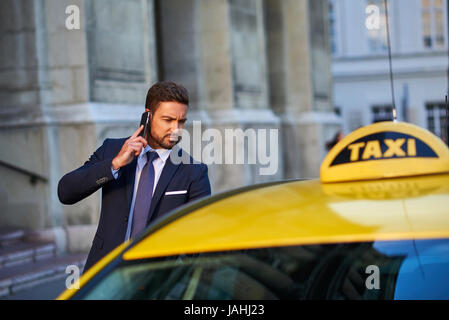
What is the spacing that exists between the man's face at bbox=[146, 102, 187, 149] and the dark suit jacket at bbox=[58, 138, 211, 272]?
0.37 ft

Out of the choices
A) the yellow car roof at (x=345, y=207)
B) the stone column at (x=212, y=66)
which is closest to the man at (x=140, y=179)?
the yellow car roof at (x=345, y=207)

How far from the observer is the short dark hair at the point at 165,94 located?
3537 mm

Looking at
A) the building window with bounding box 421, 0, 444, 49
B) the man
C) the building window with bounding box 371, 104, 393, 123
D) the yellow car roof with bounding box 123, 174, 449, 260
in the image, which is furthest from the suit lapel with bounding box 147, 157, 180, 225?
the building window with bounding box 421, 0, 444, 49

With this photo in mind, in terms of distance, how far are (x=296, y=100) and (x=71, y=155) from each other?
9.64 m

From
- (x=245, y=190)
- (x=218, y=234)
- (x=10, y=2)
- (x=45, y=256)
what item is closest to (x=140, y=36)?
(x=10, y=2)

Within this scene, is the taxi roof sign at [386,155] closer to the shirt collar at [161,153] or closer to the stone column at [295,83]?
the shirt collar at [161,153]

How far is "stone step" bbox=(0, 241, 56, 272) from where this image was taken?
800 cm

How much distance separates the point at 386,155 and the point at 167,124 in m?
1.28

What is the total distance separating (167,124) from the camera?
3.52 metres

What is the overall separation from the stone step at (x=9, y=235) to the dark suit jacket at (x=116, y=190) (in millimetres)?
5532

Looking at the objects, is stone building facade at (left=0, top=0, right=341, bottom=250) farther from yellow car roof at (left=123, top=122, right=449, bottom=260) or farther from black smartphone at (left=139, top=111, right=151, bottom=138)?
yellow car roof at (left=123, top=122, right=449, bottom=260)
